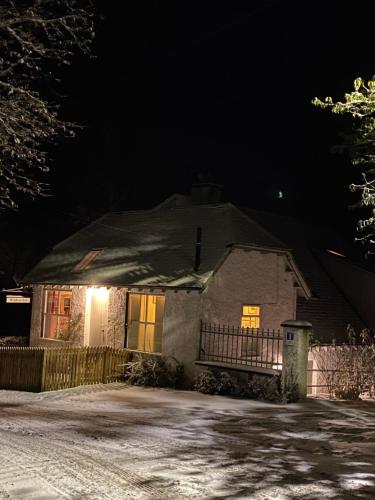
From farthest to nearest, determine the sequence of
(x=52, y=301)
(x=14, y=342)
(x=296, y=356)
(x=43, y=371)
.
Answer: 1. (x=14, y=342)
2. (x=52, y=301)
3. (x=43, y=371)
4. (x=296, y=356)

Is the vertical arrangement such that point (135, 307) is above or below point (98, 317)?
above

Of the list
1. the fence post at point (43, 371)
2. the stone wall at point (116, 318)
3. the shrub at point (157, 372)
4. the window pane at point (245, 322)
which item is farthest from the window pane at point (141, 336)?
the fence post at point (43, 371)

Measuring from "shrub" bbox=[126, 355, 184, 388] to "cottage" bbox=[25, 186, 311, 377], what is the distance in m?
0.25

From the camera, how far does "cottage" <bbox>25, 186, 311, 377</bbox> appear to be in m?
15.6

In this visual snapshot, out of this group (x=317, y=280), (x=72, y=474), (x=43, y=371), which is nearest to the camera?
(x=72, y=474)

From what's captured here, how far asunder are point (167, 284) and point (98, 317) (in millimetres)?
3728

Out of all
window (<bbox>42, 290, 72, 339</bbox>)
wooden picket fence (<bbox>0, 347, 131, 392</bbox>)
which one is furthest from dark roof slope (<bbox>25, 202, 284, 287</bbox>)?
wooden picket fence (<bbox>0, 347, 131, 392</bbox>)

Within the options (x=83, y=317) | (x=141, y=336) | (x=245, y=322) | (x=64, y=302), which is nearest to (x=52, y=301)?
(x=64, y=302)

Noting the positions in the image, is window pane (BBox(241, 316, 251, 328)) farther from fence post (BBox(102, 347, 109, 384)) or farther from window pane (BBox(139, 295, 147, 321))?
fence post (BBox(102, 347, 109, 384))

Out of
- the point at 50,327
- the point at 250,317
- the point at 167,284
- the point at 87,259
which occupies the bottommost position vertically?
the point at 50,327

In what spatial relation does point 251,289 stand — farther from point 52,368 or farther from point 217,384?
point 52,368

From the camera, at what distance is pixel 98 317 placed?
719 inches

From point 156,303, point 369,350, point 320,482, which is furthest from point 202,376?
point 320,482

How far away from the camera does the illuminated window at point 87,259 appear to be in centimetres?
1916
